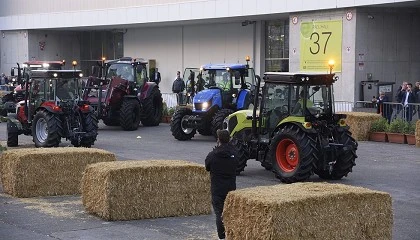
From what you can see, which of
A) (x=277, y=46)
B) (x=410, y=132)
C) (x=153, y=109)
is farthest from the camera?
(x=277, y=46)

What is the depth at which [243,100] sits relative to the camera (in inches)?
1043

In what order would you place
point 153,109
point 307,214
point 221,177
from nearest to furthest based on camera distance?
1. point 307,214
2. point 221,177
3. point 153,109

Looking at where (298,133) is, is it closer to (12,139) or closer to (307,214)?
(307,214)

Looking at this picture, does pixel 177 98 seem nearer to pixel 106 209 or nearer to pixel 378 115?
pixel 378 115

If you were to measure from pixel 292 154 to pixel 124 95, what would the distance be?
13.9m

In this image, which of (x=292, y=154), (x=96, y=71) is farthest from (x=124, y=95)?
(x=292, y=154)

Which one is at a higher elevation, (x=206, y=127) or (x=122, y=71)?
(x=122, y=71)

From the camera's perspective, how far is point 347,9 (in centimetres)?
3247

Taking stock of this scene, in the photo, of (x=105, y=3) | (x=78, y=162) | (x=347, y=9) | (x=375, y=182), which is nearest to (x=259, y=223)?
(x=78, y=162)

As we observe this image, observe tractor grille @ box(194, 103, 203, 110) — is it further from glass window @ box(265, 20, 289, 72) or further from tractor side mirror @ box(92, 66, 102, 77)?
glass window @ box(265, 20, 289, 72)

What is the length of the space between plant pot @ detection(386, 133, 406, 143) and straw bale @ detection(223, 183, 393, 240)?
51.1 ft

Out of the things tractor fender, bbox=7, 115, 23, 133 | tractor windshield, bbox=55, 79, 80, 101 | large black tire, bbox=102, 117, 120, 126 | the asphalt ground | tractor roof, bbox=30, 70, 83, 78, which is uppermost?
tractor roof, bbox=30, 70, 83, 78

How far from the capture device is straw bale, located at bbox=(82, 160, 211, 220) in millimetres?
13531

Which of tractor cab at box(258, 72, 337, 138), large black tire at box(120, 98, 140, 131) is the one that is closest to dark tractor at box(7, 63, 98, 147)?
large black tire at box(120, 98, 140, 131)
